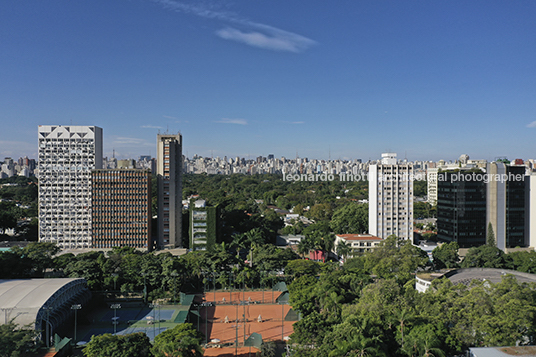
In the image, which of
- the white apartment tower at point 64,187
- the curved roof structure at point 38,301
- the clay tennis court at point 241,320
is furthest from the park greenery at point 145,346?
the white apartment tower at point 64,187

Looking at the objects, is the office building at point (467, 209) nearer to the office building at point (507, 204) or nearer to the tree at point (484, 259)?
the office building at point (507, 204)

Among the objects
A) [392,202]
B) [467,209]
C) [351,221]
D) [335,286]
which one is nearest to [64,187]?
[335,286]

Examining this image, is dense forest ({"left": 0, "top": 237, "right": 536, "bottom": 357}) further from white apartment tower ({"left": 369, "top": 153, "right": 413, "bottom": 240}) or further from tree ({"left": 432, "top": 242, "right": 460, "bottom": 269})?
white apartment tower ({"left": 369, "top": 153, "right": 413, "bottom": 240})

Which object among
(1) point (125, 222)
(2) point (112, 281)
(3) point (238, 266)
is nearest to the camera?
(2) point (112, 281)

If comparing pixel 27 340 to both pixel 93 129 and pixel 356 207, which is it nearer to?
pixel 93 129

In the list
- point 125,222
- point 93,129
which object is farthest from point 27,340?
point 93,129

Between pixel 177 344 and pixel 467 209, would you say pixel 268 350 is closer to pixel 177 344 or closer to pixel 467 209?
pixel 177 344

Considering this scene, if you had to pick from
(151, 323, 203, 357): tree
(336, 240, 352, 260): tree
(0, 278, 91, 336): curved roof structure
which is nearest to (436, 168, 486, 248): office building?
(336, 240, 352, 260): tree
